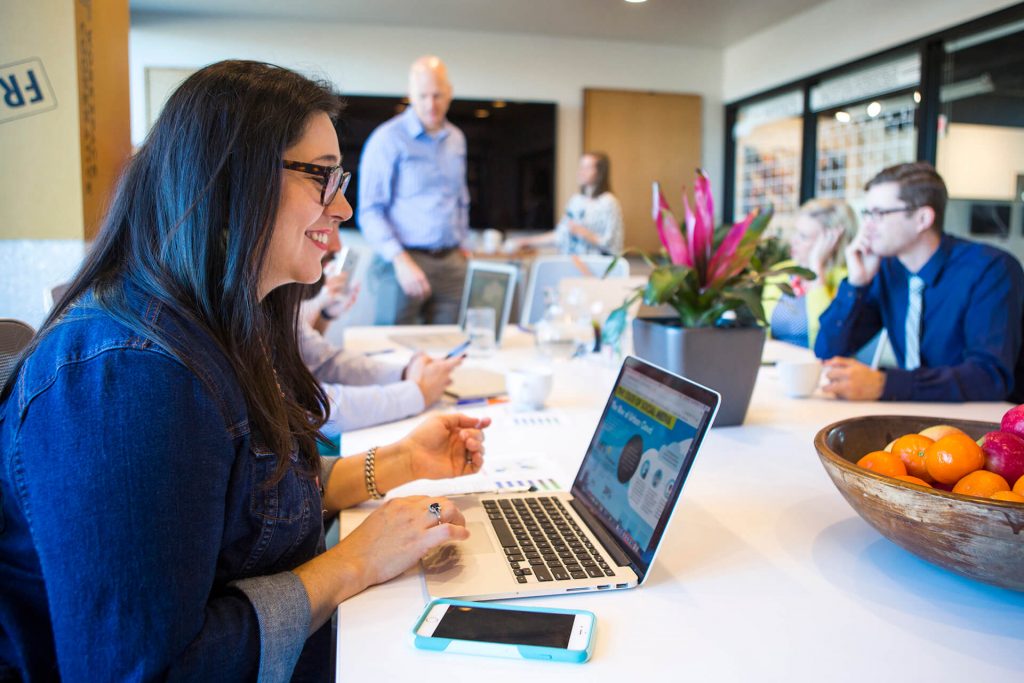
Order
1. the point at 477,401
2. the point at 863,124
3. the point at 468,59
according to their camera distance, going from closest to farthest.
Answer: the point at 477,401
the point at 863,124
the point at 468,59

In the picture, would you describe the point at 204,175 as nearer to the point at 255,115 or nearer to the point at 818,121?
the point at 255,115

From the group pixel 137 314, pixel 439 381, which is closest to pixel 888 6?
pixel 439 381

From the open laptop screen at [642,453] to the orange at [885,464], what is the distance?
226 mm

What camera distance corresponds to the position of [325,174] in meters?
0.87

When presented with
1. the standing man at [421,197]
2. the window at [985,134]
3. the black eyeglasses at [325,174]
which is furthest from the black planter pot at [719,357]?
the window at [985,134]

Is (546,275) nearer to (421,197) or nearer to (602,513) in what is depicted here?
(421,197)

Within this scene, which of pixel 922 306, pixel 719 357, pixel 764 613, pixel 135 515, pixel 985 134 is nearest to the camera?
pixel 135 515

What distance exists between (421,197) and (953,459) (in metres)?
3.04

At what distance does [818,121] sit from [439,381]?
200 inches

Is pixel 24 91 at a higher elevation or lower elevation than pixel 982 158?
lower

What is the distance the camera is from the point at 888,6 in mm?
4773

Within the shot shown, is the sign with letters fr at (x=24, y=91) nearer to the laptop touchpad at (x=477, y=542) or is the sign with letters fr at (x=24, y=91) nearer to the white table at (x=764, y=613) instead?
the white table at (x=764, y=613)

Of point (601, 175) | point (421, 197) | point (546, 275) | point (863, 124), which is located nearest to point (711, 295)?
point (546, 275)

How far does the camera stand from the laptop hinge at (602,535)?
2.74 feet
